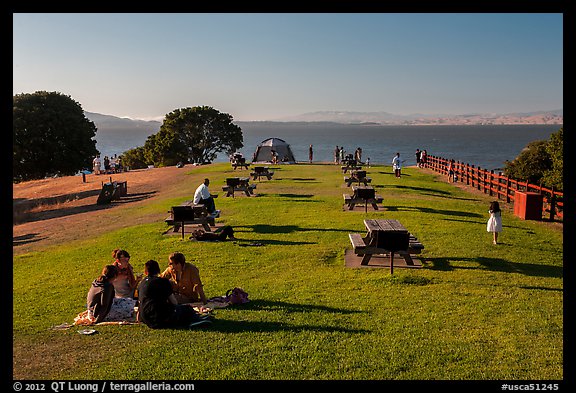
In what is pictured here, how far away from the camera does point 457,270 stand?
11.1m

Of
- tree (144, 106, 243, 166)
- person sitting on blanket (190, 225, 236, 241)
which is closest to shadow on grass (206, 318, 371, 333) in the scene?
person sitting on blanket (190, 225, 236, 241)

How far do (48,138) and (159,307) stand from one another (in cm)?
5018

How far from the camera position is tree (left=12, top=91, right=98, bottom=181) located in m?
50.9

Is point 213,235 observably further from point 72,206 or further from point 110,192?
point 72,206

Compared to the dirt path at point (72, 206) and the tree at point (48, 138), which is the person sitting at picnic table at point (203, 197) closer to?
the dirt path at point (72, 206)

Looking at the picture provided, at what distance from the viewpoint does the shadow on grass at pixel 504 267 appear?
11.1m

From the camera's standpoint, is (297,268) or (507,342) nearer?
(507,342)

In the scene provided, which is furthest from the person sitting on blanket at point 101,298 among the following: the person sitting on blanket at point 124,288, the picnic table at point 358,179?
the picnic table at point 358,179

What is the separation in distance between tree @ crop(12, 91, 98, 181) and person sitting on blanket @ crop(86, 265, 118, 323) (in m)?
48.2

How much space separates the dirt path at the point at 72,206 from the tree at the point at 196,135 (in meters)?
25.2
